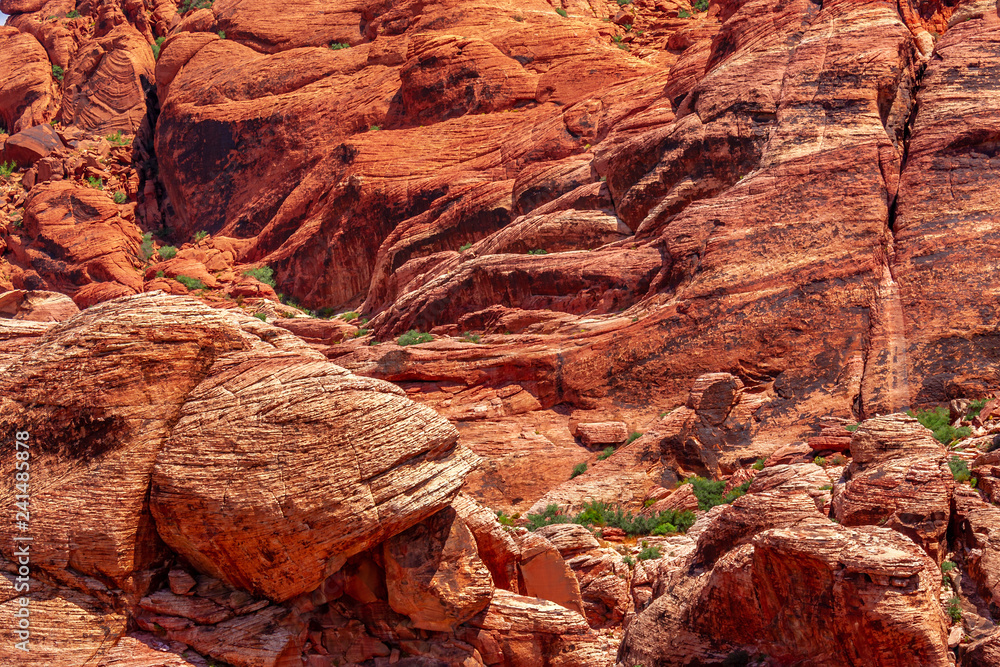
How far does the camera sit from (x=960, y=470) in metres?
13.6

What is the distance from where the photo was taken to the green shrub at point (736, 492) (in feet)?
58.3

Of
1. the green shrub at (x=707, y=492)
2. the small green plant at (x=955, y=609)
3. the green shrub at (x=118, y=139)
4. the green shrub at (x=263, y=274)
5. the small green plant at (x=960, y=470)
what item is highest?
the small green plant at (x=960, y=470)

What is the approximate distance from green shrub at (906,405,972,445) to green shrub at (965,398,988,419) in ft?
1.37

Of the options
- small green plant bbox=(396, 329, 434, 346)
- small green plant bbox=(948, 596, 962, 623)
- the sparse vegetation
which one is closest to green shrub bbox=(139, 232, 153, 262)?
small green plant bbox=(396, 329, 434, 346)

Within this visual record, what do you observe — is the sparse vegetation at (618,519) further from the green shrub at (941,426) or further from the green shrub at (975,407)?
the green shrub at (975,407)

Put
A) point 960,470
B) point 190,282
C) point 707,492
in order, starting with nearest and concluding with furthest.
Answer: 1. point 960,470
2. point 707,492
3. point 190,282

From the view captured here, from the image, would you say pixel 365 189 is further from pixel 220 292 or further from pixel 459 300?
pixel 459 300

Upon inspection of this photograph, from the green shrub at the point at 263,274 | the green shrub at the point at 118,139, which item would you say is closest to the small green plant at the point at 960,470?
the green shrub at the point at 263,274

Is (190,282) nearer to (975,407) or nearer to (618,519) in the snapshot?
(618,519)

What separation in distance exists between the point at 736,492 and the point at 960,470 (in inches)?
201

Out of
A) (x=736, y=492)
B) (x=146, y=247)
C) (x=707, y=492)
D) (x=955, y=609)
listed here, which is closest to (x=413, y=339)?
(x=707, y=492)

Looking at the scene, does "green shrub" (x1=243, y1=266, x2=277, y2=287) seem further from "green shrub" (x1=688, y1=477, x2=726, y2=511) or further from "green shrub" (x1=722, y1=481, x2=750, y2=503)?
"green shrub" (x1=722, y1=481, x2=750, y2=503)

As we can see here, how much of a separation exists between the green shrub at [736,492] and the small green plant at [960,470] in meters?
4.66

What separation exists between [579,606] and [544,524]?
585cm
